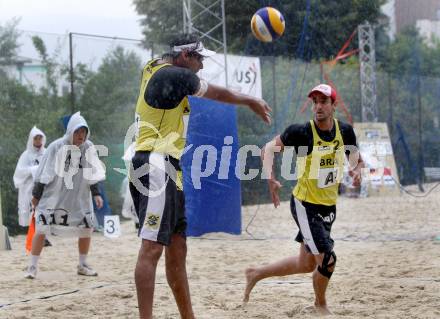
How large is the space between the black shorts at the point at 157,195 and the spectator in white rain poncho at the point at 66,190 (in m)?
3.13

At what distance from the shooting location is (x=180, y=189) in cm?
480

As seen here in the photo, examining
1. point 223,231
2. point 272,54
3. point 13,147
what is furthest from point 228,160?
point 272,54

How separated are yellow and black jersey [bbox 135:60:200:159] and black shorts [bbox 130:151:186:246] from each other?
0.07 metres

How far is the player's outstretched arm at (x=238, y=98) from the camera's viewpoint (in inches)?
179

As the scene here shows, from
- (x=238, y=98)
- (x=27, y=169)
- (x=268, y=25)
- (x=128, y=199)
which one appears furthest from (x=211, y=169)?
(x=238, y=98)

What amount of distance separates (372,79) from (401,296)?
13.7 m

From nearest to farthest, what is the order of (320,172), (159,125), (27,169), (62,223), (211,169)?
(159,125), (320,172), (62,223), (211,169), (27,169)

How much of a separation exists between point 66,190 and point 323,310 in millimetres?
3310

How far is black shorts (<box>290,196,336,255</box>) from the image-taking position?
17.8 feet

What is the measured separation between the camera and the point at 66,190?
25.7 ft

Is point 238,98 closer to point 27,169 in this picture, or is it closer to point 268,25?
point 268,25

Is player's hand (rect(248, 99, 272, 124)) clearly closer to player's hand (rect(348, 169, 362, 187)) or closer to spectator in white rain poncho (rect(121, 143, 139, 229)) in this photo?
player's hand (rect(348, 169, 362, 187))

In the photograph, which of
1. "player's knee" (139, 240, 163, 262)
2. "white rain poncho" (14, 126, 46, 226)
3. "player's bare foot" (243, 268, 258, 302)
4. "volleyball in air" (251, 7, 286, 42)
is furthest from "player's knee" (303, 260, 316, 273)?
"white rain poncho" (14, 126, 46, 226)

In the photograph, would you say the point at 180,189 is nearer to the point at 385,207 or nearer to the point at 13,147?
the point at 13,147
